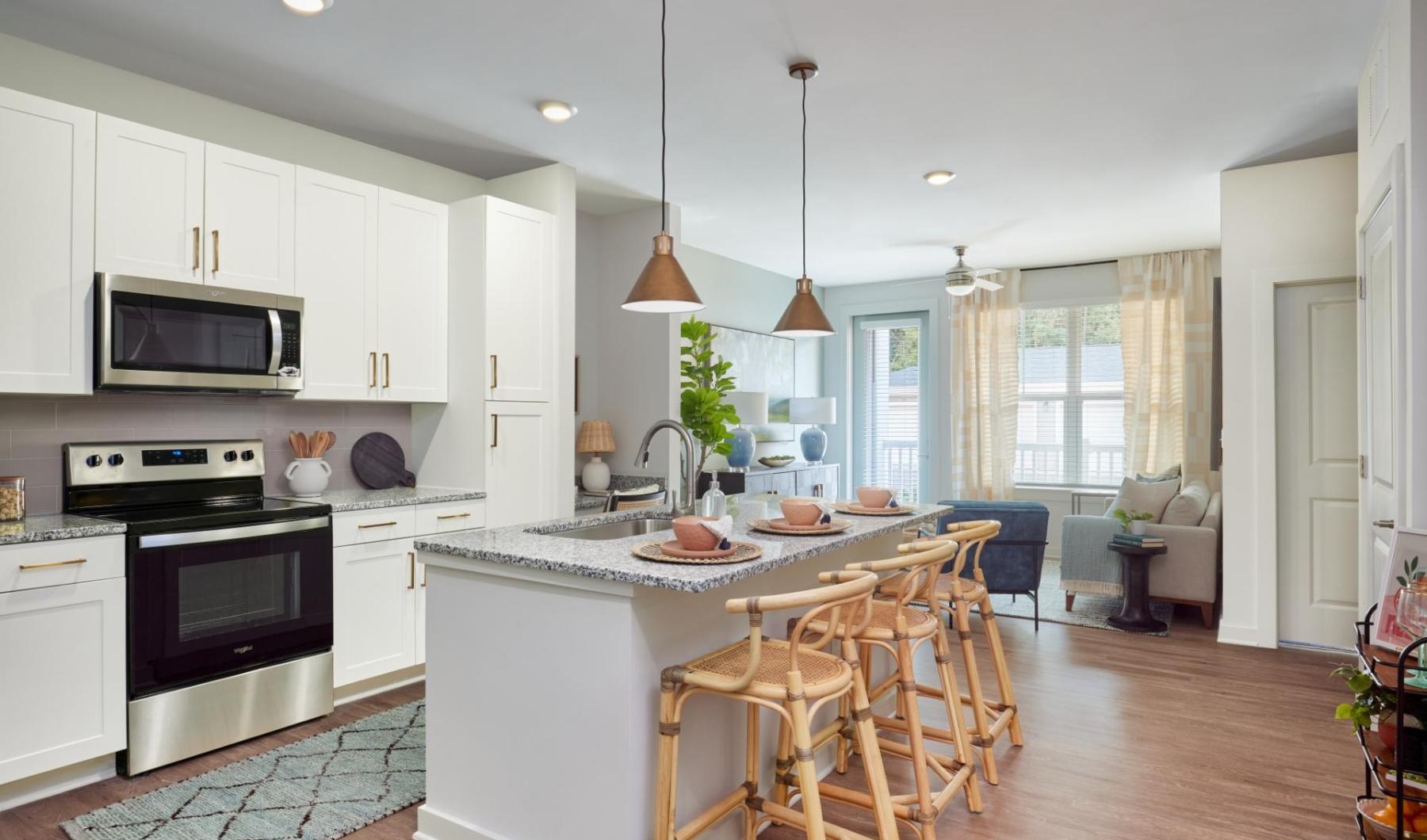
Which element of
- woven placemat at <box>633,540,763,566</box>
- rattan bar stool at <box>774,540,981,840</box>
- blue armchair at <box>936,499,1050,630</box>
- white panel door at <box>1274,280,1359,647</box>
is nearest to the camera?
woven placemat at <box>633,540,763,566</box>

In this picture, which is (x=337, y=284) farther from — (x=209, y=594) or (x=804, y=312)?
(x=804, y=312)

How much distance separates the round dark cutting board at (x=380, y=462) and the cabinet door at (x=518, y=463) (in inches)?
20.6

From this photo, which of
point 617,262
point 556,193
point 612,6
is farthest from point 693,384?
point 612,6

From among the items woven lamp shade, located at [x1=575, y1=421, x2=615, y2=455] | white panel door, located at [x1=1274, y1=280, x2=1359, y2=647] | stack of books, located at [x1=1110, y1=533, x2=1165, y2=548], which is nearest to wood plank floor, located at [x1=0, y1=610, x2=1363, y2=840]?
white panel door, located at [x1=1274, y1=280, x2=1359, y2=647]

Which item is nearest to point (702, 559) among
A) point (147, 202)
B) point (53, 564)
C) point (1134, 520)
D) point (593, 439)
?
point (53, 564)

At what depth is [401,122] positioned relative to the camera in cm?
382

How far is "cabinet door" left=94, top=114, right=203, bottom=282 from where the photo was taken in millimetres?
2857

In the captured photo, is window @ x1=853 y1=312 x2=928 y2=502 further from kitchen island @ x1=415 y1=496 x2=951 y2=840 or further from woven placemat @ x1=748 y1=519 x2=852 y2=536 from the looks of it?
kitchen island @ x1=415 y1=496 x2=951 y2=840

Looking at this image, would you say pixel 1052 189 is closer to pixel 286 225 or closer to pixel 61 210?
pixel 286 225

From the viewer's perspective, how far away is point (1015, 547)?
480 centimetres

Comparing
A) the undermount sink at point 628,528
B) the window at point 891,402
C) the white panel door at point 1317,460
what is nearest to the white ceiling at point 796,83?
the white panel door at point 1317,460

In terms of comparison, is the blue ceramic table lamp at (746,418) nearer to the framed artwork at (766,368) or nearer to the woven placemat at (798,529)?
the framed artwork at (766,368)

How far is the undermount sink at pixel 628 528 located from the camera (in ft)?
8.97

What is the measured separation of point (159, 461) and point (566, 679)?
220 cm
